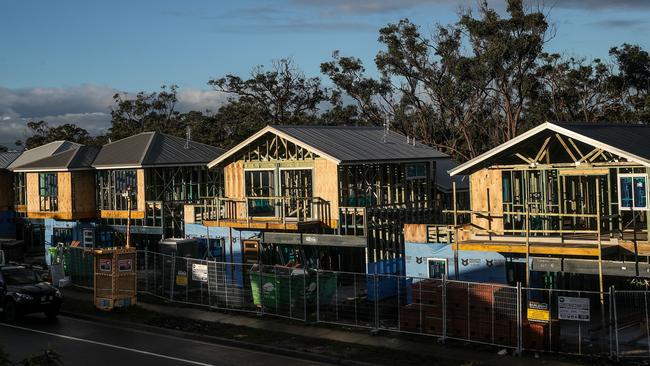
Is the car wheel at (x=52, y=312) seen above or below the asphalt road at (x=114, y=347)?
above

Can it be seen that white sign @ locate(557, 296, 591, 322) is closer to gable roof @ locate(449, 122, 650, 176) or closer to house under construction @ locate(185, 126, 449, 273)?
gable roof @ locate(449, 122, 650, 176)

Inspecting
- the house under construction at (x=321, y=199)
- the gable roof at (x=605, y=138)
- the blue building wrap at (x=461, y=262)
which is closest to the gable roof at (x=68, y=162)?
the house under construction at (x=321, y=199)

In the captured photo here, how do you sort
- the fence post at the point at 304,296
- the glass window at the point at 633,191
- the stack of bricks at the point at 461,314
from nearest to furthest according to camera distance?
the stack of bricks at the point at 461,314 → the glass window at the point at 633,191 → the fence post at the point at 304,296

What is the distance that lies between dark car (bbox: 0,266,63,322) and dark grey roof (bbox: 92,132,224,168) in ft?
42.4

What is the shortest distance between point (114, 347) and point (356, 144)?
1550cm

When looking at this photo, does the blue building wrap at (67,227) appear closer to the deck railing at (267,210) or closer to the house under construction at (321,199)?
the house under construction at (321,199)

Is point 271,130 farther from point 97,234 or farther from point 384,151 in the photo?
point 97,234

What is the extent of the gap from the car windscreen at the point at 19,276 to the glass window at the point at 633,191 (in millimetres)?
19862

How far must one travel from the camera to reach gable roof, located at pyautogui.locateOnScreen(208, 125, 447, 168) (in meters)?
31.2

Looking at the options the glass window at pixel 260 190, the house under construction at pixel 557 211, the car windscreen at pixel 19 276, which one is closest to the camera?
Result: the house under construction at pixel 557 211

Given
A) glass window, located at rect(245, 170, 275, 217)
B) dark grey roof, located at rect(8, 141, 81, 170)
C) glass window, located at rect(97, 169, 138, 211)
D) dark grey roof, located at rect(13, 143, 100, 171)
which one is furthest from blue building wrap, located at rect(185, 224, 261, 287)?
dark grey roof, located at rect(8, 141, 81, 170)

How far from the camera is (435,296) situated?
21797 mm

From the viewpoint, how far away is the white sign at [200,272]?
28156mm

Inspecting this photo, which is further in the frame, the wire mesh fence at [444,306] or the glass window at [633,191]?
the glass window at [633,191]
